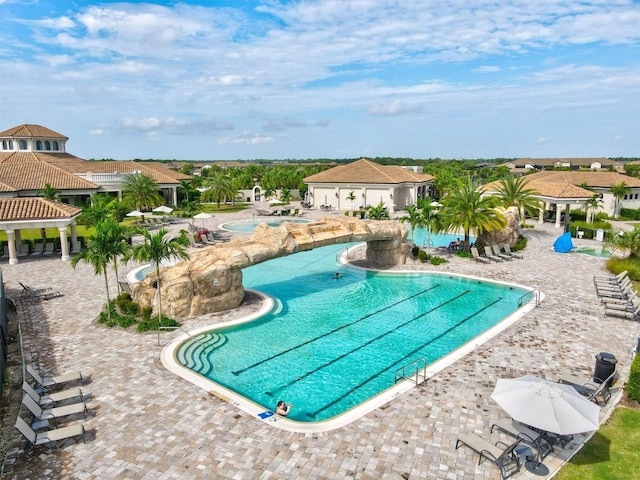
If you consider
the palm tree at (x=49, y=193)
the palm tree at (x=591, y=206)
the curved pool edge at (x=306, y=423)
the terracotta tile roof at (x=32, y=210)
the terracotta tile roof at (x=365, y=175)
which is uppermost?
the terracotta tile roof at (x=365, y=175)

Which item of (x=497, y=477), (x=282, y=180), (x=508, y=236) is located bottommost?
(x=497, y=477)

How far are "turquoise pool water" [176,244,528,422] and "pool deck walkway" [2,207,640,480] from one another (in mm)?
1542

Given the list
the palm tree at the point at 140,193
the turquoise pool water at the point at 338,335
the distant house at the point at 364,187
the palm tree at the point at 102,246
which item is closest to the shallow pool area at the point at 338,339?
the turquoise pool water at the point at 338,335

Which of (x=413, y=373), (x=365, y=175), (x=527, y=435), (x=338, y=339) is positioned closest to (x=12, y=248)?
(x=338, y=339)

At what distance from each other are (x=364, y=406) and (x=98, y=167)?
60.4 meters

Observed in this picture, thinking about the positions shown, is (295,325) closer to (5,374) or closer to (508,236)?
(5,374)

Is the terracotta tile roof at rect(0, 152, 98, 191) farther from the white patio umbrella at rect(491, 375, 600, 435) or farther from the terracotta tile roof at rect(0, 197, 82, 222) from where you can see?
the white patio umbrella at rect(491, 375, 600, 435)

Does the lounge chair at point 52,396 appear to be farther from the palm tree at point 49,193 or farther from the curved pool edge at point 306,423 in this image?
the palm tree at point 49,193

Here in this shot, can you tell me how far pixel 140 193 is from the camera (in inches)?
2066

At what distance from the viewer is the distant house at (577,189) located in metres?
44.8

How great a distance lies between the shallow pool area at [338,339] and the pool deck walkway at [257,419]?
0.71 meters

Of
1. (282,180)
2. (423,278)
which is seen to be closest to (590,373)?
(423,278)

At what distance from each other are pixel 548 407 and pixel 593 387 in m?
4.02

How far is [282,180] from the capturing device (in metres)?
84.5
